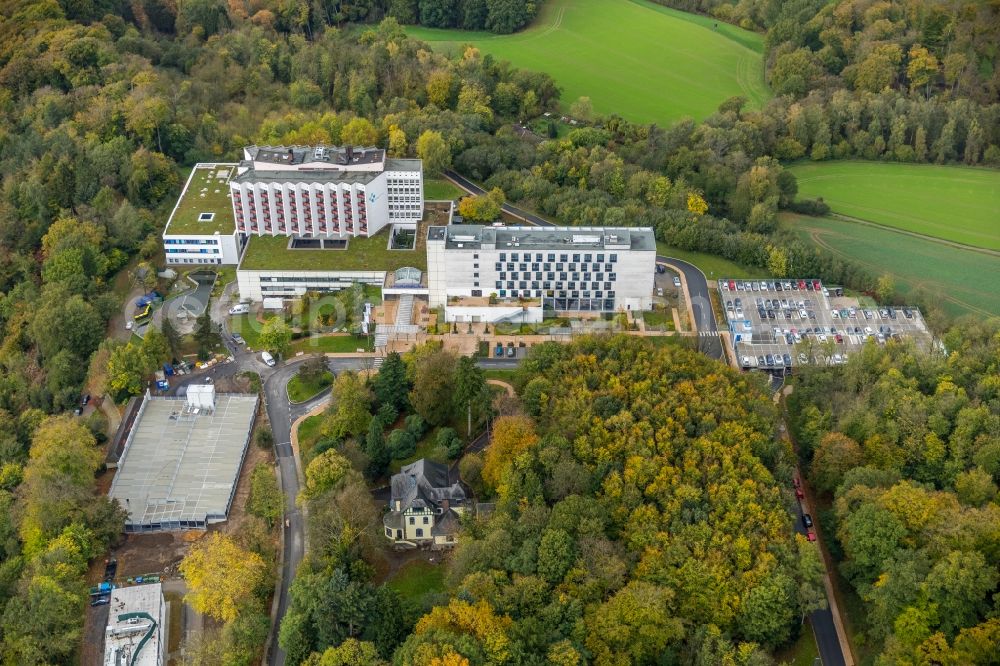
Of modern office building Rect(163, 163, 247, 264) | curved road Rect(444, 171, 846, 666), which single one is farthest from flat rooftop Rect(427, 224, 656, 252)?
modern office building Rect(163, 163, 247, 264)

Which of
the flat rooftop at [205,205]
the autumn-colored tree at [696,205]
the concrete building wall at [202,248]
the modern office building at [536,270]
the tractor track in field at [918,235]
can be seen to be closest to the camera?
the modern office building at [536,270]

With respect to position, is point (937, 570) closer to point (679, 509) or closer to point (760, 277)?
point (679, 509)

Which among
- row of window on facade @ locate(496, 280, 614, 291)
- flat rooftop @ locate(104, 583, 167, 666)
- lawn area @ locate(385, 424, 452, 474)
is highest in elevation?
row of window on facade @ locate(496, 280, 614, 291)

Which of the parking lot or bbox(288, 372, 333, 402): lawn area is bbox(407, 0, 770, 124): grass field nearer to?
the parking lot

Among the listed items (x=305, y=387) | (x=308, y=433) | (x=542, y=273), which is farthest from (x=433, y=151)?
(x=308, y=433)

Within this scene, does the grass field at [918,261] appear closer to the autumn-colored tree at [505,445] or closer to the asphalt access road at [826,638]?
the asphalt access road at [826,638]

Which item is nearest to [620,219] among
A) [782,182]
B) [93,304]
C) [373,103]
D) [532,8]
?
[782,182]

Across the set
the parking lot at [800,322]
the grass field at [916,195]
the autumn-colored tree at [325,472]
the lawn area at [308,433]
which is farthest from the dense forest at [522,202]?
the lawn area at [308,433]
